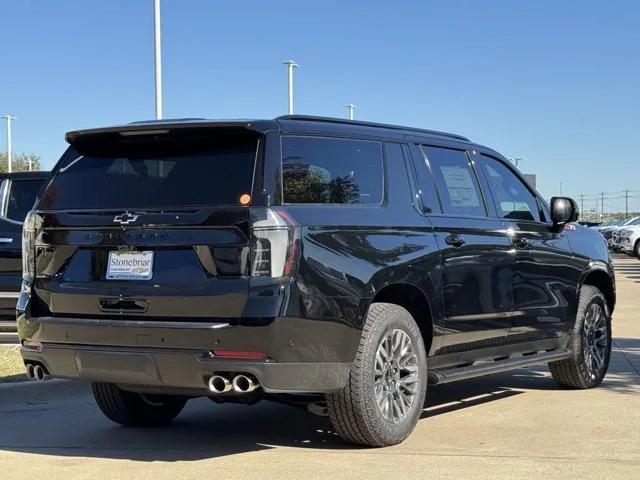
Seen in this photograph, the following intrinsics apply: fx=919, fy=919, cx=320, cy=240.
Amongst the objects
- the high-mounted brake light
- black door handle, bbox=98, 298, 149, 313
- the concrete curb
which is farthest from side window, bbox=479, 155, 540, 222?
the concrete curb

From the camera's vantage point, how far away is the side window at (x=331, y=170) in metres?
5.29

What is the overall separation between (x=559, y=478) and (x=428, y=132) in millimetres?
2693

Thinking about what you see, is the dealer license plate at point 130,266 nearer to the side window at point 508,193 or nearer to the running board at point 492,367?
the running board at point 492,367

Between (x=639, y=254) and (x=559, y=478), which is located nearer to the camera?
(x=559, y=478)

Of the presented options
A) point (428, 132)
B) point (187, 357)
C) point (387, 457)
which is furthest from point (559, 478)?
point (428, 132)

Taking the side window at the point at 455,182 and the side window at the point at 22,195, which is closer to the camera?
the side window at the point at 455,182

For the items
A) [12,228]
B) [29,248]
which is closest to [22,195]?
[12,228]

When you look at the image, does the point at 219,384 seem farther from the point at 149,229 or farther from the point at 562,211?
the point at 562,211

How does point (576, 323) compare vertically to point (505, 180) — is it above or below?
below

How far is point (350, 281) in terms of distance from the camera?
17.2 ft

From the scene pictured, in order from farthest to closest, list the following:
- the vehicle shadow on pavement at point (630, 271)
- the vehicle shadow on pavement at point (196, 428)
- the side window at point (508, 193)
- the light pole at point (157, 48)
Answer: the vehicle shadow on pavement at point (630, 271), the light pole at point (157, 48), the side window at point (508, 193), the vehicle shadow on pavement at point (196, 428)

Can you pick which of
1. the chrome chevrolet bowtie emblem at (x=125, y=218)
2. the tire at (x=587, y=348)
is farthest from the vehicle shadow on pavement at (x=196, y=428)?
the chrome chevrolet bowtie emblem at (x=125, y=218)

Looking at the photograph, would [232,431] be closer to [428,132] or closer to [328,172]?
[328,172]

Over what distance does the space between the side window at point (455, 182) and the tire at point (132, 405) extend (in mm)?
2389
